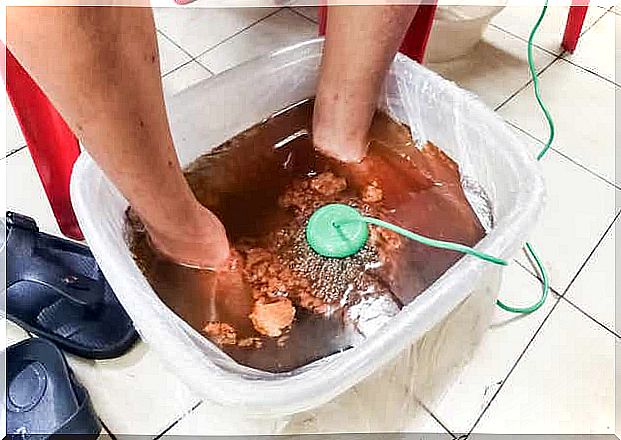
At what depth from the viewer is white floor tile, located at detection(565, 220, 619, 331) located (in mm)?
985

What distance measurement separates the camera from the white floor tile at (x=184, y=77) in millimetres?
1214

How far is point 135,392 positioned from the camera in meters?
0.89

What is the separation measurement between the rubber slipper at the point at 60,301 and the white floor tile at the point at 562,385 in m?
0.46

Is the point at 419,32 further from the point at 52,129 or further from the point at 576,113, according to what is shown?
the point at 52,129

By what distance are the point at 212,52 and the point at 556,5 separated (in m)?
0.67

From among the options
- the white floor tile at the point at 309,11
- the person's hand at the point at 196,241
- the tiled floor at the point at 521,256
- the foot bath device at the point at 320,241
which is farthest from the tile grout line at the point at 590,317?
the white floor tile at the point at 309,11

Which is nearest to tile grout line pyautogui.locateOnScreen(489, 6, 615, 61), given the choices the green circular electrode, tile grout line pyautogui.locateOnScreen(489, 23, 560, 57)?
tile grout line pyautogui.locateOnScreen(489, 23, 560, 57)

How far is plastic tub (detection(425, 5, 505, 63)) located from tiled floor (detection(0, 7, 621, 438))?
0.03 meters

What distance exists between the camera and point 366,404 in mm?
789

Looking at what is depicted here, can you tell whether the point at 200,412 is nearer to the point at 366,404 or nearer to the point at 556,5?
the point at 366,404

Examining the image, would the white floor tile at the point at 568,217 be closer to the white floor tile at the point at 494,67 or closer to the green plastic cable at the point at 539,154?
the green plastic cable at the point at 539,154

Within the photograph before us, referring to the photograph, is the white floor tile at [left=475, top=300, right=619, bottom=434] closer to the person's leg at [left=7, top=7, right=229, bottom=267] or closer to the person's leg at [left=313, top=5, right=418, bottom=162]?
the person's leg at [left=313, top=5, right=418, bottom=162]

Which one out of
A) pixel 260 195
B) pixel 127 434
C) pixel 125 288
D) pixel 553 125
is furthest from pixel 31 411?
pixel 553 125

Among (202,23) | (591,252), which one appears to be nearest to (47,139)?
(202,23)
